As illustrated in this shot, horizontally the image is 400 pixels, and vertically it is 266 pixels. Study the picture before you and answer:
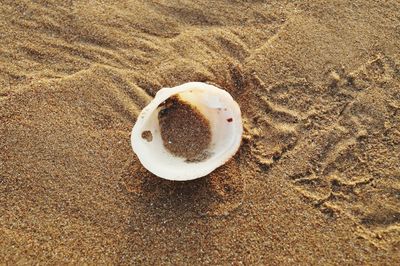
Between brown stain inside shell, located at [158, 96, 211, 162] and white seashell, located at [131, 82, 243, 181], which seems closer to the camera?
white seashell, located at [131, 82, 243, 181]

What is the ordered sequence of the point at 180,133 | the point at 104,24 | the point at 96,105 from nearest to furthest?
1. the point at 180,133
2. the point at 96,105
3. the point at 104,24

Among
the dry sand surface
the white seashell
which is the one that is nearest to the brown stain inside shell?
the white seashell

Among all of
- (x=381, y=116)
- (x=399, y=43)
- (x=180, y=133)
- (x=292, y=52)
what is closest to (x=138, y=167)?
(x=180, y=133)

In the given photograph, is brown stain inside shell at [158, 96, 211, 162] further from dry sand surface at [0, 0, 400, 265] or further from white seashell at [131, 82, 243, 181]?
dry sand surface at [0, 0, 400, 265]

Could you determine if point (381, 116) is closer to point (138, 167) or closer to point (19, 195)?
point (138, 167)

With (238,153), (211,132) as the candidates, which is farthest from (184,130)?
(238,153)
